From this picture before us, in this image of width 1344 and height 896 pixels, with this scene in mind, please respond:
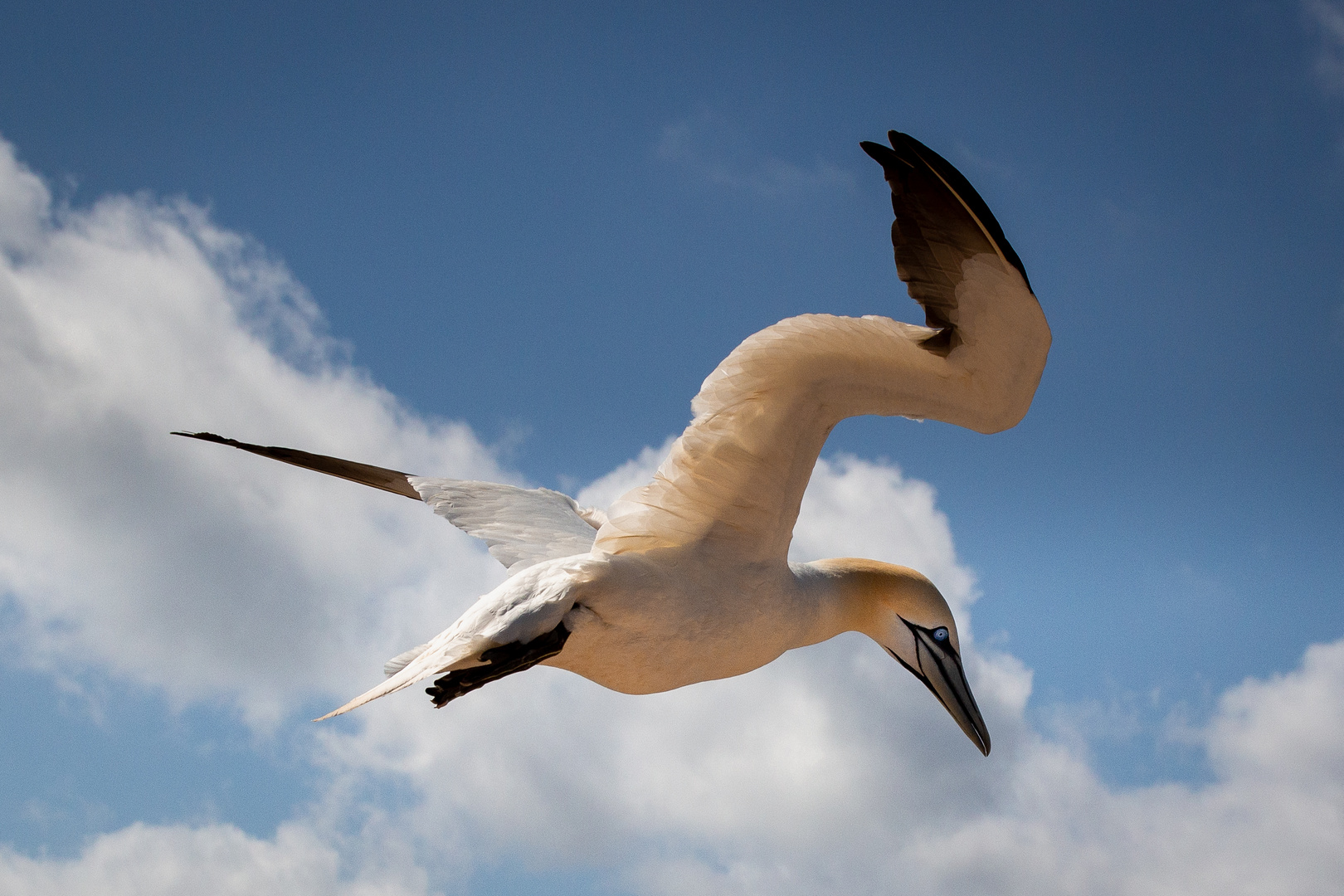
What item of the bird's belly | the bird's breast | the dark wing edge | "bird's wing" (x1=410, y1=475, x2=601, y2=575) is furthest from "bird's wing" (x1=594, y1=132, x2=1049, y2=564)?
the dark wing edge

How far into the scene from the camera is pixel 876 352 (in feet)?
12.3

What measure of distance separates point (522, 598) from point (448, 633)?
0.95 feet

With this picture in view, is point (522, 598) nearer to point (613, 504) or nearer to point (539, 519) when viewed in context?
point (613, 504)

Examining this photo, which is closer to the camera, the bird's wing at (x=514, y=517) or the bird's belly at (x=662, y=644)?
the bird's belly at (x=662, y=644)

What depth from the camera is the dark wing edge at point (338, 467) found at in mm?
4637

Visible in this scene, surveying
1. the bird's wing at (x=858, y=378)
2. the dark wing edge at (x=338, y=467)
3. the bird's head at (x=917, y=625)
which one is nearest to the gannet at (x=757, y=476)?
the bird's wing at (x=858, y=378)

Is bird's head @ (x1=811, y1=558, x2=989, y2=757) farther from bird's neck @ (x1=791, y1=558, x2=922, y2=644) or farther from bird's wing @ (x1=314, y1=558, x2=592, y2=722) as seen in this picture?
bird's wing @ (x1=314, y1=558, x2=592, y2=722)

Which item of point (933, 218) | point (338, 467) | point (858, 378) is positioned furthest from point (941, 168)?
point (338, 467)

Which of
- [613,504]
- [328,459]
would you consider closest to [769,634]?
[613,504]

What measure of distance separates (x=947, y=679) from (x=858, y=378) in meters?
1.73

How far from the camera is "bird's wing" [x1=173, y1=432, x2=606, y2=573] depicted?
461 centimetres

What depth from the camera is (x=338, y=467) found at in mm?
4965

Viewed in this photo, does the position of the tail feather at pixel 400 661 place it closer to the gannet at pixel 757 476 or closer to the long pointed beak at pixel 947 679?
the gannet at pixel 757 476

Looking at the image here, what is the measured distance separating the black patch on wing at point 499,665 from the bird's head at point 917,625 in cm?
148
